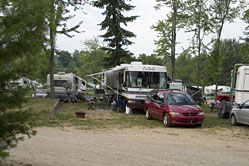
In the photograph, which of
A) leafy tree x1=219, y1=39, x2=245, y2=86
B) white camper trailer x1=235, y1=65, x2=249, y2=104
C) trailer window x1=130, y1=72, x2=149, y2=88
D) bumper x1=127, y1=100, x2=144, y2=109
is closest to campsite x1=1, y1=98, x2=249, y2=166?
white camper trailer x1=235, y1=65, x2=249, y2=104

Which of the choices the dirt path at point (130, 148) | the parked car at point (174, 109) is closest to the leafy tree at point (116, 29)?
the parked car at point (174, 109)

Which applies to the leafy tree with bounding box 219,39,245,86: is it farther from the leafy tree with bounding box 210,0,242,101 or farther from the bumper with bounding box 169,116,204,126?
the bumper with bounding box 169,116,204,126

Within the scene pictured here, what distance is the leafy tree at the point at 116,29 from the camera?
29.6m

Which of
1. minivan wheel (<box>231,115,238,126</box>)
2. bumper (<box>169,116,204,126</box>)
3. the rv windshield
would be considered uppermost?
the rv windshield

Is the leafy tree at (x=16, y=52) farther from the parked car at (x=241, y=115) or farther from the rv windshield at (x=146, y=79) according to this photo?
the rv windshield at (x=146, y=79)

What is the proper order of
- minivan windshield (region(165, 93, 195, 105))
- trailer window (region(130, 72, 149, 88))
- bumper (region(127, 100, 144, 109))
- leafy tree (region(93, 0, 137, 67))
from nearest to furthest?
minivan windshield (region(165, 93, 195, 105))
bumper (region(127, 100, 144, 109))
trailer window (region(130, 72, 149, 88))
leafy tree (region(93, 0, 137, 67))

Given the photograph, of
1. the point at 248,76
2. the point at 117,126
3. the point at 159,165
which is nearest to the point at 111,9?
the point at 248,76

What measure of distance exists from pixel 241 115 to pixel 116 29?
1943 cm

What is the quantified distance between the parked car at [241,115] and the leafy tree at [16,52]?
10701mm

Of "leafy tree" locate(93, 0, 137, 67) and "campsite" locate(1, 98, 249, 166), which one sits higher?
"leafy tree" locate(93, 0, 137, 67)

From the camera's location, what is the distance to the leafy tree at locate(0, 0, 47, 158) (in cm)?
394

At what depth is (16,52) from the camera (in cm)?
404

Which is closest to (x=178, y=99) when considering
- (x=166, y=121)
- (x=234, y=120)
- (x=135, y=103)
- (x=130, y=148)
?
(x=166, y=121)

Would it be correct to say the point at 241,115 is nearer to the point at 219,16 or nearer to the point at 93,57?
the point at 219,16
